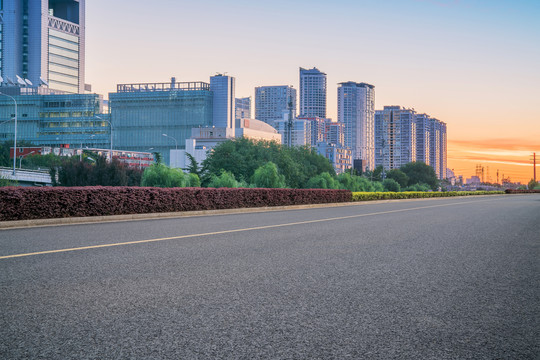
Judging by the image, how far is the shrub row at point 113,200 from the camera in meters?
16.2

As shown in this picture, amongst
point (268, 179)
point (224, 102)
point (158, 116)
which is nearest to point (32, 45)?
point (158, 116)

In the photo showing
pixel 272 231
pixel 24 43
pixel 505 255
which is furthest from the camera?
pixel 24 43

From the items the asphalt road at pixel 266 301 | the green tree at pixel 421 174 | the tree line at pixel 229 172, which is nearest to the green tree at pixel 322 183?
the tree line at pixel 229 172

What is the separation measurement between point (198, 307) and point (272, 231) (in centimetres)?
873

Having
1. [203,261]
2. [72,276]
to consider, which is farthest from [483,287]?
[72,276]

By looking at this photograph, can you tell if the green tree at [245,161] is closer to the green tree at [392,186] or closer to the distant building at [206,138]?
the green tree at [392,186]

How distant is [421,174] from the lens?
14512 cm

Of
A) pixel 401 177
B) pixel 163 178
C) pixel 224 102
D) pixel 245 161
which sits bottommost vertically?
pixel 163 178

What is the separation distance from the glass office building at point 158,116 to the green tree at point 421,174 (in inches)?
2608

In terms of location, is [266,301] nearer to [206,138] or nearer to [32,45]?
[206,138]

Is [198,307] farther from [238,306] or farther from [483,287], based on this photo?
[483,287]

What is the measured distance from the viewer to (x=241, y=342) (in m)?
4.12

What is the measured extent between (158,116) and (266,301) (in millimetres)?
166244

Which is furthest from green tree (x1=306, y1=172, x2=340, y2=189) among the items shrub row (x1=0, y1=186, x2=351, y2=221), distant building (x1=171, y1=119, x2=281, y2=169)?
distant building (x1=171, y1=119, x2=281, y2=169)
